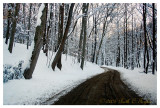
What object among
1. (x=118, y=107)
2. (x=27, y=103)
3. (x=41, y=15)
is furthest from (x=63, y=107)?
(x=41, y=15)

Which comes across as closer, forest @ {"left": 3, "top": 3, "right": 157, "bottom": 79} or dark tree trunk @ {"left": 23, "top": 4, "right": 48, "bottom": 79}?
dark tree trunk @ {"left": 23, "top": 4, "right": 48, "bottom": 79}

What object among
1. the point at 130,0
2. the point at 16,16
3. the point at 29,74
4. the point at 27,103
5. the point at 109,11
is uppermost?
the point at 109,11

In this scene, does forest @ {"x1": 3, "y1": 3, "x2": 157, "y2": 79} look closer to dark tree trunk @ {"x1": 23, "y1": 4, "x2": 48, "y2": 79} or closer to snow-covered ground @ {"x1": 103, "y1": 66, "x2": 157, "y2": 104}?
dark tree trunk @ {"x1": 23, "y1": 4, "x2": 48, "y2": 79}

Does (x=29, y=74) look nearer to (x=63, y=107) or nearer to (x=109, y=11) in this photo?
(x=63, y=107)

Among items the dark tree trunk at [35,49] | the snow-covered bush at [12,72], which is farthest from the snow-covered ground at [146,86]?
the snow-covered bush at [12,72]

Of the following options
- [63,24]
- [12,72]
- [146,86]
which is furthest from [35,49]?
[63,24]

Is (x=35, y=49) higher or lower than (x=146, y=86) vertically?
higher

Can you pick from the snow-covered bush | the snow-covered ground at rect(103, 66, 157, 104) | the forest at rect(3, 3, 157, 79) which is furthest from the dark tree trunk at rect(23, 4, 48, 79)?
the snow-covered ground at rect(103, 66, 157, 104)

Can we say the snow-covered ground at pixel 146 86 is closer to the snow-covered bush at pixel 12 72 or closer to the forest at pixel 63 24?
the forest at pixel 63 24

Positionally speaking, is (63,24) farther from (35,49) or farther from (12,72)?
(12,72)

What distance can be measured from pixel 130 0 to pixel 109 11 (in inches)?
648

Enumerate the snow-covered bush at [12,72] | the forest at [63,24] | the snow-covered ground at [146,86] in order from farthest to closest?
the forest at [63,24] → the snow-covered bush at [12,72] → the snow-covered ground at [146,86]

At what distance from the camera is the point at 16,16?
13812mm

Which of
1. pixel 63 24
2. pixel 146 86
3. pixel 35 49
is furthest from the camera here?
pixel 63 24
